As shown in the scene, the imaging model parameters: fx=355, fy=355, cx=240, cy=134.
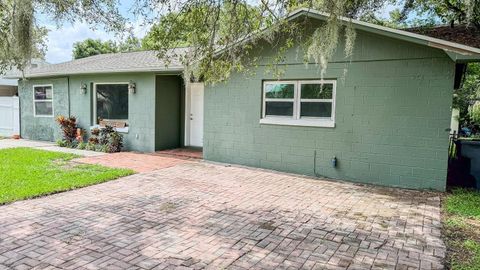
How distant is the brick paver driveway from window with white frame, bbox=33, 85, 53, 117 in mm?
7765

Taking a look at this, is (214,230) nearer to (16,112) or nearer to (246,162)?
(246,162)

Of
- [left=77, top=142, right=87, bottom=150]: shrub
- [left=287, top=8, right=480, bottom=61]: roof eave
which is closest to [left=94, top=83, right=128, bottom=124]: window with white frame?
[left=77, top=142, right=87, bottom=150]: shrub

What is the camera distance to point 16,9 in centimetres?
493

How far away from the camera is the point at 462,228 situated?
15.0 ft

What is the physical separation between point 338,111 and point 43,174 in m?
6.10

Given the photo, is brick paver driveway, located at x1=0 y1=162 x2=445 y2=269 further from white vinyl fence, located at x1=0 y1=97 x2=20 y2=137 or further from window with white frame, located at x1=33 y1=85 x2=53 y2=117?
white vinyl fence, located at x1=0 y1=97 x2=20 y2=137

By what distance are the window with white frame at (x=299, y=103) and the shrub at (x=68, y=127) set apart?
267 inches

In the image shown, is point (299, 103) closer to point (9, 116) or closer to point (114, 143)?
point (114, 143)

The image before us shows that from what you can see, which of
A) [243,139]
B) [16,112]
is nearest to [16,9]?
[243,139]

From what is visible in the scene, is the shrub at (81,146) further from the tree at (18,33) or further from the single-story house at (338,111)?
the tree at (18,33)

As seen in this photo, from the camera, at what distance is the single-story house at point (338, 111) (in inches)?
257

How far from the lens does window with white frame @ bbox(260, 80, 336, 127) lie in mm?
7527

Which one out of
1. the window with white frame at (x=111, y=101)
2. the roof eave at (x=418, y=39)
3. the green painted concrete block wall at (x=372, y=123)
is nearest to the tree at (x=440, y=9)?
the green painted concrete block wall at (x=372, y=123)

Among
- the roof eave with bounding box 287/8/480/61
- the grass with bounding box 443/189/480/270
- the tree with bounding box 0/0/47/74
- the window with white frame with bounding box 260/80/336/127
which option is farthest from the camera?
the window with white frame with bounding box 260/80/336/127
